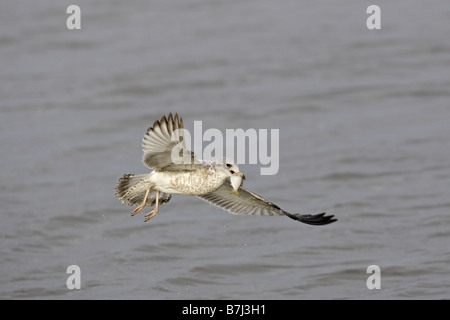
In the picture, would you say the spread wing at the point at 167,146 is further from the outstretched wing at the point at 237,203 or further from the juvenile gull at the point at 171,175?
the outstretched wing at the point at 237,203

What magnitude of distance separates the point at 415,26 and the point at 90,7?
6.92 m

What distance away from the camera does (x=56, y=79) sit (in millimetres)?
16297

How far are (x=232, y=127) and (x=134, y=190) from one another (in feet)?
21.6

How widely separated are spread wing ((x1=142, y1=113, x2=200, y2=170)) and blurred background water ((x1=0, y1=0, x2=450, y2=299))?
2.68 metres

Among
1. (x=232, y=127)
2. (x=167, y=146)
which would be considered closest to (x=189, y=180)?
(x=167, y=146)

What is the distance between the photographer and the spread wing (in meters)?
6.68

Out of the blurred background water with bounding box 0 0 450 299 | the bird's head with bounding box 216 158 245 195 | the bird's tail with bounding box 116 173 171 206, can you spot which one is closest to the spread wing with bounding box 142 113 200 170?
the bird's head with bounding box 216 158 245 195

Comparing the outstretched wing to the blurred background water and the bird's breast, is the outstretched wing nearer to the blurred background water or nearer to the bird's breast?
the bird's breast

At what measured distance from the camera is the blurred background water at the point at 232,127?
32.8 feet

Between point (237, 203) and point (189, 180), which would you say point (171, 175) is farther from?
point (237, 203)

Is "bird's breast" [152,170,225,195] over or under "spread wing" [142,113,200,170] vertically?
under

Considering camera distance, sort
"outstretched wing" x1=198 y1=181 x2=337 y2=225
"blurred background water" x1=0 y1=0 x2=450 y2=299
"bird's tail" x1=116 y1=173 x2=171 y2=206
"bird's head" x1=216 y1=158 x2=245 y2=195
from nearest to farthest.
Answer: "bird's head" x1=216 y1=158 x2=245 y2=195 < "bird's tail" x1=116 y1=173 x2=171 y2=206 < "outstretched wing" x1=198 y1=181 x2=337 y2=225 < "blurred background water" x1=0 y1=0 x2=450 y2=299

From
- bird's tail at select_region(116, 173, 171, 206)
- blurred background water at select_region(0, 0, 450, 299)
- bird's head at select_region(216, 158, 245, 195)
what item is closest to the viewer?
bird's head at select_region(216, 158, 245, 195)

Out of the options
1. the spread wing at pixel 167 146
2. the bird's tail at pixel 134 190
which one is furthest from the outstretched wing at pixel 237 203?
the spread wing at pixel 167 146
